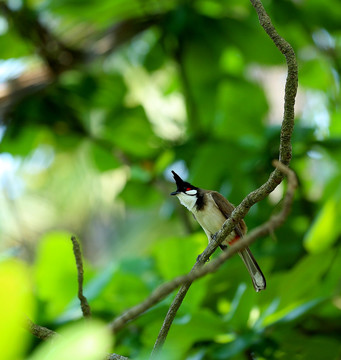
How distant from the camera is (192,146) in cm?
180

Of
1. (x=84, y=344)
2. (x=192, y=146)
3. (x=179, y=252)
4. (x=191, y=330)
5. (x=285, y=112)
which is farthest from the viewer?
(x=192, y=146)

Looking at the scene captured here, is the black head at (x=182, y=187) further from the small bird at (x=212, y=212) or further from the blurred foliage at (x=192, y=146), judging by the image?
the blurred foliage at (x=192, y=146)

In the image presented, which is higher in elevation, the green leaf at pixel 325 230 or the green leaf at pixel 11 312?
the green leaf at pixel 11 312

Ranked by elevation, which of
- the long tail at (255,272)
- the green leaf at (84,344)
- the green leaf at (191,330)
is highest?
the green leaf at (84,344)

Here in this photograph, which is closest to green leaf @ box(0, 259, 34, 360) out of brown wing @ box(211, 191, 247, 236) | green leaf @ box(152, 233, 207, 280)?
brown wing @ box(211, 191, 247, 236)

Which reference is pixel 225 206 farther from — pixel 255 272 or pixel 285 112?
pixel 285 112

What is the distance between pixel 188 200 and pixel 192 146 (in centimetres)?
75

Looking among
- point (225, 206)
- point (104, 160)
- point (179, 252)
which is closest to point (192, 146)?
point (104, 160)

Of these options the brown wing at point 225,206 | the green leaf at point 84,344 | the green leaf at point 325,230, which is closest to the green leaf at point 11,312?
the green leaf at point 84,344

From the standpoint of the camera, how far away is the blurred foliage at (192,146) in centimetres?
126

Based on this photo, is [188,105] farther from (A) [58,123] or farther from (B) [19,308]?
(B) [19,308]

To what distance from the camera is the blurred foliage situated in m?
1.26

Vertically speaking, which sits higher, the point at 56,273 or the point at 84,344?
the point at 84,344

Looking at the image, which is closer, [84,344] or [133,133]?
[84,344]
